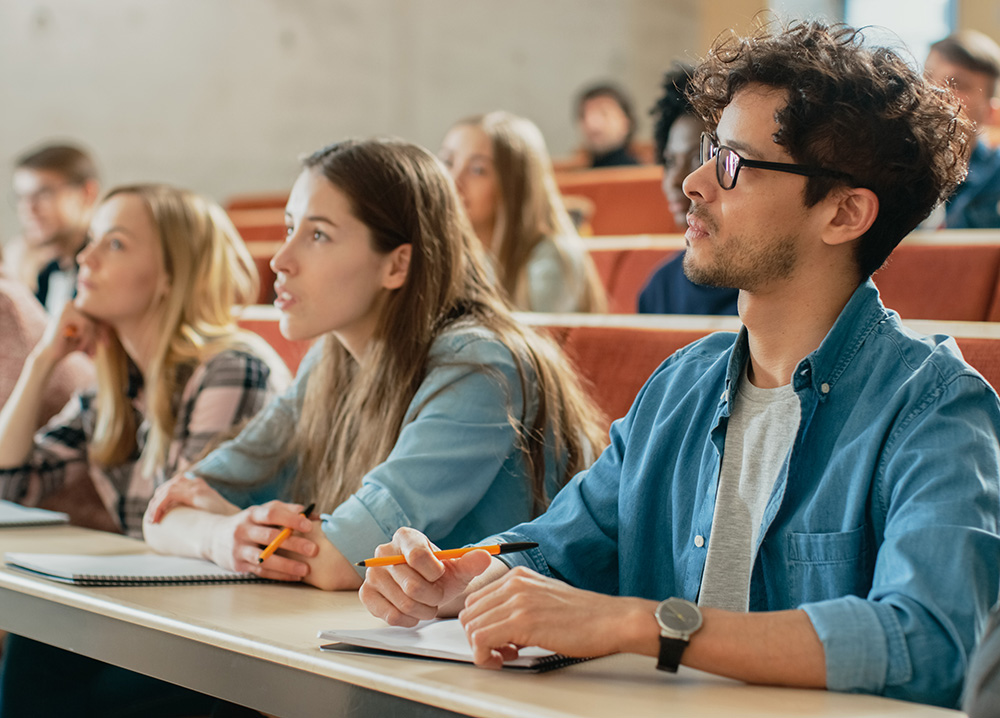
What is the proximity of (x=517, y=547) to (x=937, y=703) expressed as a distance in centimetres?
44

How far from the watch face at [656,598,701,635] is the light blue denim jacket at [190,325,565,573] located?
549 mm

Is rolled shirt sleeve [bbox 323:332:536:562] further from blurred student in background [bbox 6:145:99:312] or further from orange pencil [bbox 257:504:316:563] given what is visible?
blurred student in background [bbox 6:145:99:312]

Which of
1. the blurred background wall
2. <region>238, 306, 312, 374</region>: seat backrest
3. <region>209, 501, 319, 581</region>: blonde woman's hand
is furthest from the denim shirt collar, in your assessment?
the blurred background wall

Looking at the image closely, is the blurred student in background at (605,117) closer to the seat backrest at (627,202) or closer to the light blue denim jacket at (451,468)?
the seat backrest at (627,202)

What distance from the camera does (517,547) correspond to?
122 centimetres

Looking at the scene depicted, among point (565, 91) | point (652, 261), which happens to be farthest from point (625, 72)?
point (652, 261)

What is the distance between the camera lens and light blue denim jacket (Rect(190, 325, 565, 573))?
145cm

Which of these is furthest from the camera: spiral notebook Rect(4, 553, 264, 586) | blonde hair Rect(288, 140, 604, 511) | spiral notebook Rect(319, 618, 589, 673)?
blonde hair Rect(288, 140, 604, 511)

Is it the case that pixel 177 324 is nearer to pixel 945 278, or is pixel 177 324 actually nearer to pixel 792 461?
pixel 792 461

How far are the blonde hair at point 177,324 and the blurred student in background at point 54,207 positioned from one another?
2.07 meters

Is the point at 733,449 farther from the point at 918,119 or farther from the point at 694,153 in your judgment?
the point at 694,153

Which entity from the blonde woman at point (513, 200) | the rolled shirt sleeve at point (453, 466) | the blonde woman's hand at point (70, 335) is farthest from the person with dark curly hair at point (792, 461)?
the blonde woman at point (513, 200)

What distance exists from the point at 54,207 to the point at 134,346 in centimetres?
221

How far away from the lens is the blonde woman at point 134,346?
213cm
